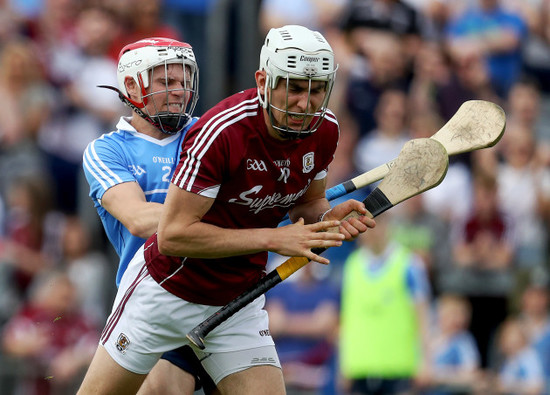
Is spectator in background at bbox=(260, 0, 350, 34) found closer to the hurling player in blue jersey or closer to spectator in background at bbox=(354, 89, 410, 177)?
spectator in background at bbox=(354, 89, 410, 177)

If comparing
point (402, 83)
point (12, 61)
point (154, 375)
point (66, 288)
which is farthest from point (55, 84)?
point (154, 375)

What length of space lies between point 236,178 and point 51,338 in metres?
5.06

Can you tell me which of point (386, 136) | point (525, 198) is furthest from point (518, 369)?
point (386, 136)

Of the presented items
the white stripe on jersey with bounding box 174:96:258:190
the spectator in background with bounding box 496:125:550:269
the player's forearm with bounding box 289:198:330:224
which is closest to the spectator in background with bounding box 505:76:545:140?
the spectator in background with bounding box 496:125:550:269

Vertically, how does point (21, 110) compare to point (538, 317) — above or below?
A: above

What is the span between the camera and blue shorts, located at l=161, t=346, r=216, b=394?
198 inches

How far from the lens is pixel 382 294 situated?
8.62m

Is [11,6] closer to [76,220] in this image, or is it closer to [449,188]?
[76,220]

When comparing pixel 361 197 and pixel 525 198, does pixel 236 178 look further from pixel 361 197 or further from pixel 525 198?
pixel 525 198

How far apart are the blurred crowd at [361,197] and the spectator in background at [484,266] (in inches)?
0.5

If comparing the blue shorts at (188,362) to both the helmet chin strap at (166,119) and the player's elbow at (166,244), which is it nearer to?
the player's elbow at (166,244)

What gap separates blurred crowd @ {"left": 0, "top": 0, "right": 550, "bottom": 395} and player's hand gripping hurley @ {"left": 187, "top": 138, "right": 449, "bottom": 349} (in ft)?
13.3

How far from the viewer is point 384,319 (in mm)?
8578

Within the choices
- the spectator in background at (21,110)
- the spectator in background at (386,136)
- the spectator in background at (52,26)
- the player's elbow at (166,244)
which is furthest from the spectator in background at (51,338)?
the player's elbow at (166,244)
